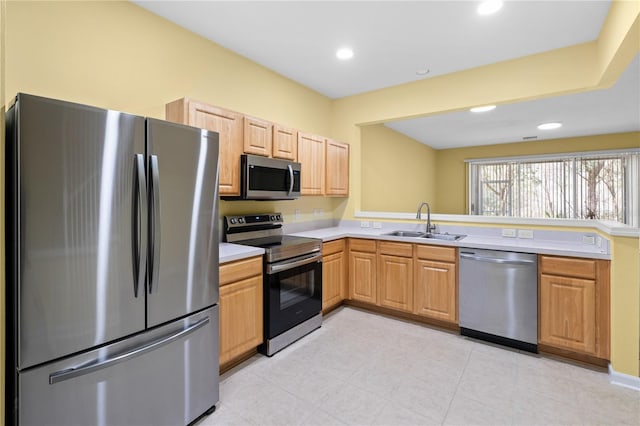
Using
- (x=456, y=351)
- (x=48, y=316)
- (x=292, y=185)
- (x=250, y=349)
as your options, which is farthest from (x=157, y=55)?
(x=456, y=351)

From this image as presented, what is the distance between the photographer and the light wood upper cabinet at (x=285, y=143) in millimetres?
3053

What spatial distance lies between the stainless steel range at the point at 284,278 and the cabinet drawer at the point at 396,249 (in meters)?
0.77

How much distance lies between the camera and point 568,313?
246 centimetres

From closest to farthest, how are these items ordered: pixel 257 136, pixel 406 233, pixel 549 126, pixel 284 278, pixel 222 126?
pixel 222 126, pixel 284 278, pixel 257 136, pixel 406 233, pixel 549 126

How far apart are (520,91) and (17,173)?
12.3ft

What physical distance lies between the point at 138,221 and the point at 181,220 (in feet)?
0.77

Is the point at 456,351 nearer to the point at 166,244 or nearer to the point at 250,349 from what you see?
the point at 250,349

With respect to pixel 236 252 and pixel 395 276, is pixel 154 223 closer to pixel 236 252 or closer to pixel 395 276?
pixel 236 252

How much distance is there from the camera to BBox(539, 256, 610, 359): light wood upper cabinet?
2.34 m

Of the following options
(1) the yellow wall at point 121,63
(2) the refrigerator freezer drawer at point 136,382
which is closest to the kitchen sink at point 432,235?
(1) the yellow wall at point 121,63

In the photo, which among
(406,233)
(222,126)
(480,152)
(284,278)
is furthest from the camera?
(480,152)

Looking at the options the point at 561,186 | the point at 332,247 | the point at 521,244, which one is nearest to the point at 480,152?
the point at 561,186

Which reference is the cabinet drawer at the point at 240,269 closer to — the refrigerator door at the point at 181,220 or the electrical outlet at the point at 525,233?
the refrigerator door at the point at 181,220

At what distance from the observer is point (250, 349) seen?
8.16 ft
